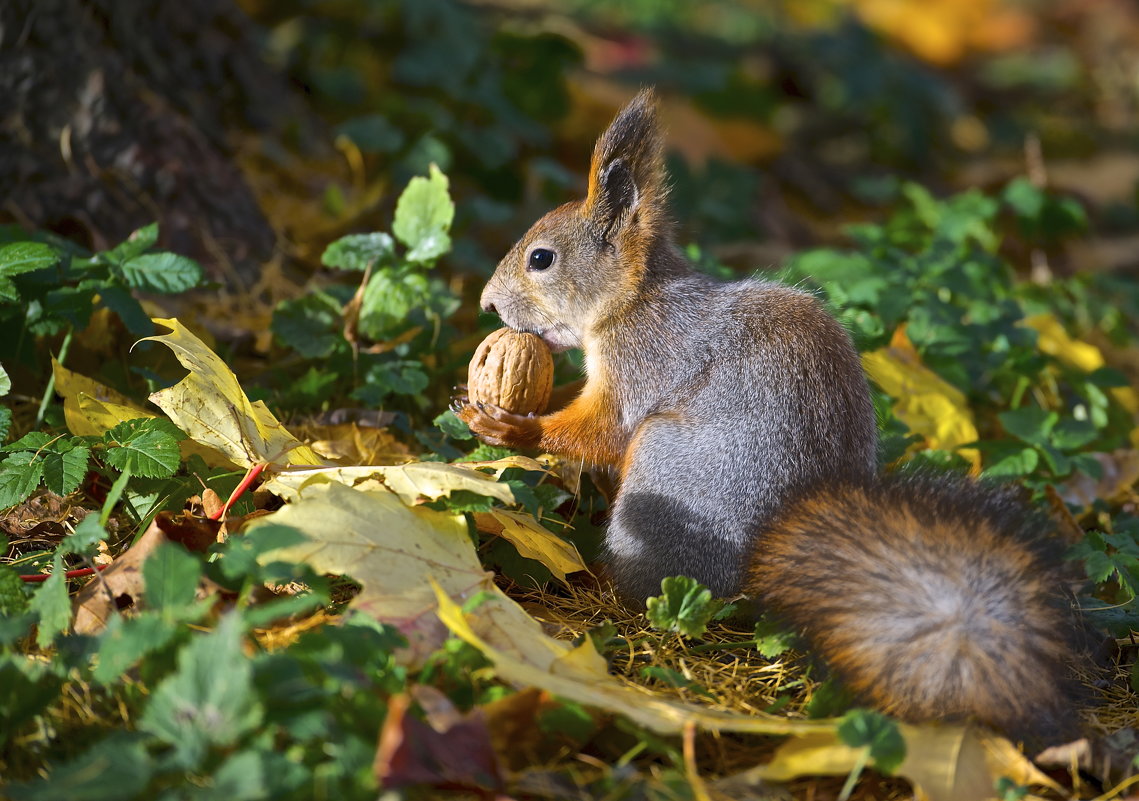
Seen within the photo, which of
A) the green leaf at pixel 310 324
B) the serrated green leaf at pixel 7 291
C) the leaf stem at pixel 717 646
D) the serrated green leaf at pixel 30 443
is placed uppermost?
the serrated green leaf at pixel 7 291

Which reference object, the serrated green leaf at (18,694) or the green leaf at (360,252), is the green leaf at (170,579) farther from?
the green leaf at (360,252)

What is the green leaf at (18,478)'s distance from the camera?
6.68 ft

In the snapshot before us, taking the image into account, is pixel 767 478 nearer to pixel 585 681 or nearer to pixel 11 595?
pixel 585 681

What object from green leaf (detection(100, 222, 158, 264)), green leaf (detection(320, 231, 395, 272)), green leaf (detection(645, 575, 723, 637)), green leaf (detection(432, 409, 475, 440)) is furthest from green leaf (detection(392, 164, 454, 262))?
green leaf (detection(645, 575, 723, 637))

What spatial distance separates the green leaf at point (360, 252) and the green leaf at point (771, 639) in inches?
57.4

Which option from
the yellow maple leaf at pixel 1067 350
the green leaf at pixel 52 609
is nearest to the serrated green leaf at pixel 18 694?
the green leaf at pixel 52 609

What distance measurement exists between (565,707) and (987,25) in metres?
7.87

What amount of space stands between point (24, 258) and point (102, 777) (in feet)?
4.83

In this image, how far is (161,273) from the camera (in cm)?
250

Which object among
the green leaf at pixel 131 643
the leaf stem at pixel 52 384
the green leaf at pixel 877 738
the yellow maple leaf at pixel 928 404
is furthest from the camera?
the yellow maple leaf at pixel 928 404

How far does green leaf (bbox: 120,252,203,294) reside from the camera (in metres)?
2.48

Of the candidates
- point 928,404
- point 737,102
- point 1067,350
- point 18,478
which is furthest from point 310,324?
point 737,102

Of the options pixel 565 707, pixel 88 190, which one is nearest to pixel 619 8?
pixel 88 190

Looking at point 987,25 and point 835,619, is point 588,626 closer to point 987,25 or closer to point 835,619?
point 835,619
